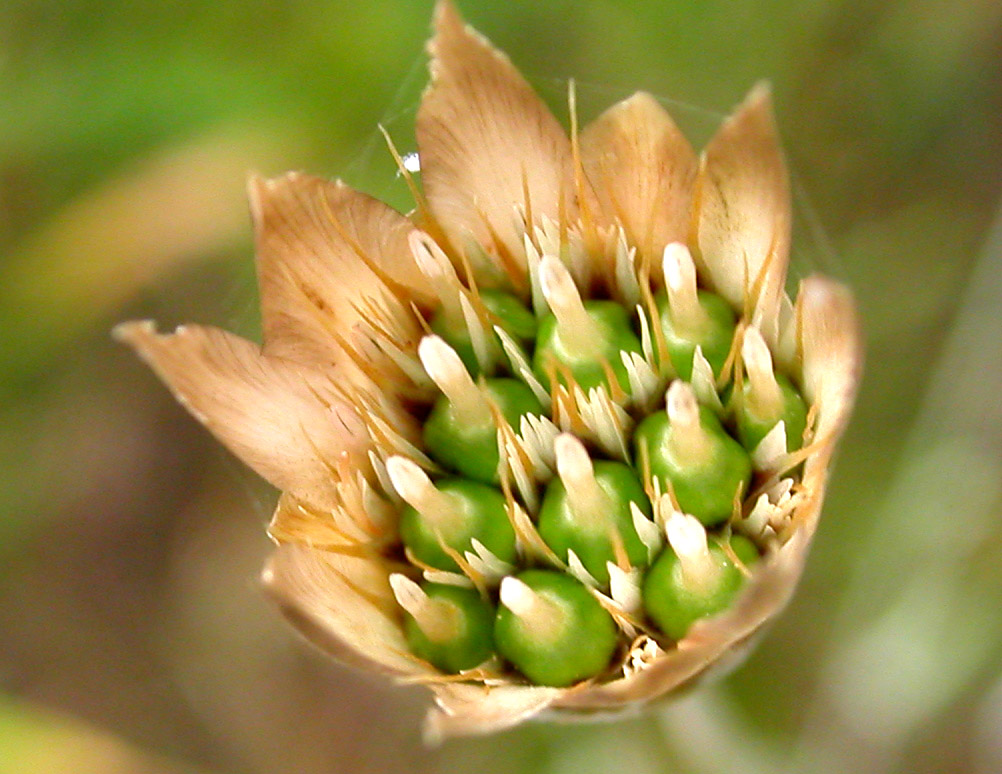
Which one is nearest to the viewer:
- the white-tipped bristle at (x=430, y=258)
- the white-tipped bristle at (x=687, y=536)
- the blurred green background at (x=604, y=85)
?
the white-tipped bristle at (x=687, y=536)

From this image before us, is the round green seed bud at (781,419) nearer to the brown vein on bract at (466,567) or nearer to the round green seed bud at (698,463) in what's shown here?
the round green seed bud at (698,463)

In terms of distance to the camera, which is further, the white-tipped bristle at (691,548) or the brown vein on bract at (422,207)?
the brown vein on bract at (422,207)

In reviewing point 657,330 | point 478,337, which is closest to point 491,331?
point 478,337

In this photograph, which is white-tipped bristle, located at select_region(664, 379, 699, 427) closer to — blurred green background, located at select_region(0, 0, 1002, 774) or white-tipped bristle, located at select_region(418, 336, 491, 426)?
white-tipped bristle, located at select_region(418, 336, 491, 426)

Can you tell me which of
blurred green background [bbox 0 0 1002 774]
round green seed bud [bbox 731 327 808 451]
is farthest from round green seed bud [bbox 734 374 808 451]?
blurred green background [bbox 0 0 1002 774]

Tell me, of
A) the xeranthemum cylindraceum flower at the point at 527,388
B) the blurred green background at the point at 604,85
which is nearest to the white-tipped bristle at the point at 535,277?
the xeranthemum cylindraceum flower at the point at 527,388

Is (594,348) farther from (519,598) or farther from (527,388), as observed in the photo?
(519,598)

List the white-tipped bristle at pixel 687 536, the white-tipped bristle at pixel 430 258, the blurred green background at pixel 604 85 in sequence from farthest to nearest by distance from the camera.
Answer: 1. the blurred green background at pixel 604 85
2. the white-tipped bristle at pixel 430 258
3. the white-tipped bristle at pixel 687 536

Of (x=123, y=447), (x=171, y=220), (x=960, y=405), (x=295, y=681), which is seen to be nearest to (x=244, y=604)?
(x=295, y=681)
